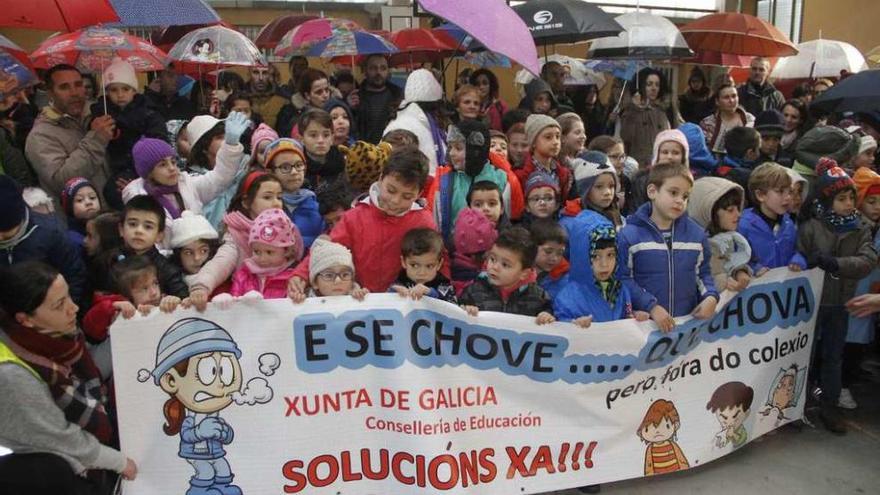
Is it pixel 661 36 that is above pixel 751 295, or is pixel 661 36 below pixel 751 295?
above

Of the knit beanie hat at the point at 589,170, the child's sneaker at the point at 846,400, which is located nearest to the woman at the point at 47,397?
the knit beanie hat at the point at 589,170

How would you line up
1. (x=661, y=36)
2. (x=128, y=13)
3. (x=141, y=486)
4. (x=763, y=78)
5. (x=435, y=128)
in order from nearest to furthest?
(x=141, y=486) < (x=128, y=13) < (x=435, y=128) < (x=661, y=36) < (x=763, y=78)

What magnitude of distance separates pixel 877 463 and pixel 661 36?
15.2ft

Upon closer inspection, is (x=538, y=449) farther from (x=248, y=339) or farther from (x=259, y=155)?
(x=259, y=155)

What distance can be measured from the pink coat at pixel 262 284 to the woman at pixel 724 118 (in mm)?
4906

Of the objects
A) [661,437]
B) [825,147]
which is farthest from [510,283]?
[825,147]

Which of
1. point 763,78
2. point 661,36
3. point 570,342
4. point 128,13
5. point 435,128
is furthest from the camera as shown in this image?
point 763,78

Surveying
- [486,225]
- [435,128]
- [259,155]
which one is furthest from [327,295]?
[435,128]

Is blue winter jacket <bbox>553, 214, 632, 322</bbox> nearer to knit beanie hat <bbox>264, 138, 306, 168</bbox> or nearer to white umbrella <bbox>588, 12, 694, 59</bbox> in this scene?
knit beanie hat <bbox>264, 138, 306, 168</bbox>

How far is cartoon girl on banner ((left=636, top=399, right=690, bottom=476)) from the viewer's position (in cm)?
413

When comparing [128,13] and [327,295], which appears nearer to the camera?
[327,295]

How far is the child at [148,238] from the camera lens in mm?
3986

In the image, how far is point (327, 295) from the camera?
3.78 meters

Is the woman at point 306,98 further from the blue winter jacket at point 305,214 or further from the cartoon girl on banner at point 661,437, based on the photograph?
the cartoon girl on banner at point 661,437
